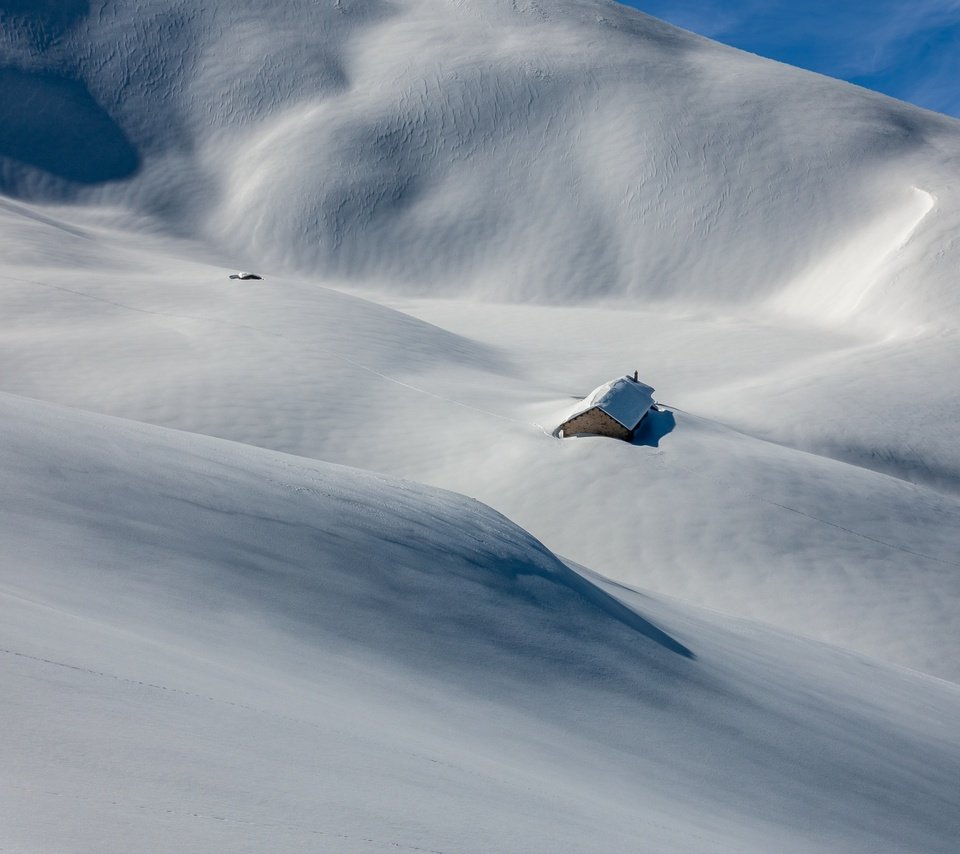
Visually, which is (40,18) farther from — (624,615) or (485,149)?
(624,615)

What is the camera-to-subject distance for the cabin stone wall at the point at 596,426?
1672 cm

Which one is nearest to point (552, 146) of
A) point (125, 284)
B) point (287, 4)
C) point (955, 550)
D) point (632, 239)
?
point (632, 239)

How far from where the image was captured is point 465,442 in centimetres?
1680

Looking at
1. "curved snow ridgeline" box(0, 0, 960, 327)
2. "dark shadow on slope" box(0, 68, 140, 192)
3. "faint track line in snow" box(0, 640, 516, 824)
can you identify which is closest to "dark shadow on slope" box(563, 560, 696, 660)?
"faint track line in snow" box(0, 640, 516, 824)

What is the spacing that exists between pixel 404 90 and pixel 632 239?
490 inches

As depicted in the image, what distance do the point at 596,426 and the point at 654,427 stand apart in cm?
114

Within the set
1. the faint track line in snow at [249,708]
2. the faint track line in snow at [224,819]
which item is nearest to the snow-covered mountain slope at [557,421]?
the faint track line in snow at [249,708]

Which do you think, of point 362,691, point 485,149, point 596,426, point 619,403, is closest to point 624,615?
point 362,691

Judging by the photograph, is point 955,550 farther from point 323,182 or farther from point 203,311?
point 323,182

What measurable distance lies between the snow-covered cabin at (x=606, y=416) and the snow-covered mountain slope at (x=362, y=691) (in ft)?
26.6

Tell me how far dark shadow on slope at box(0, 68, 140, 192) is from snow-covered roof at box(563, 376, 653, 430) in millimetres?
31252

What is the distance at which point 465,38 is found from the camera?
147 feet

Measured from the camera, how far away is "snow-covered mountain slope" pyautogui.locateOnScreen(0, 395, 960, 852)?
2863 mm

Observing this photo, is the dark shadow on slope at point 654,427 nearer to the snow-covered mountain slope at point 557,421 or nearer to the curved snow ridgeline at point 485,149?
the snow-covered mountain slope at point 557,421
